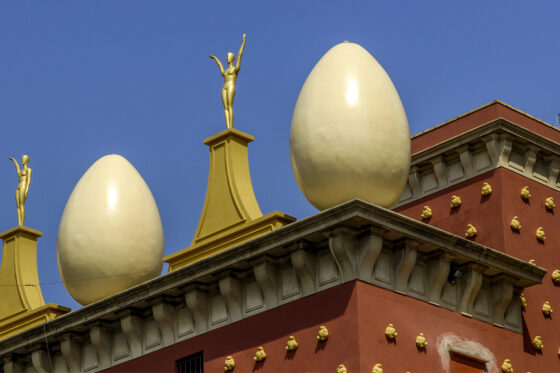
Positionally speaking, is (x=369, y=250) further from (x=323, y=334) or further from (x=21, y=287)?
(x=21, y=287)

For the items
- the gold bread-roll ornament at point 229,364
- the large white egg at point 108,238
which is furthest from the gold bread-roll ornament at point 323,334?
the large white egg at point 108,238

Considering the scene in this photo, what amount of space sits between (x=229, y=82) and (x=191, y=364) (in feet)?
19.5

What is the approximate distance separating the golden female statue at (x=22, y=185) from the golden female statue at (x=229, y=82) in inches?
233

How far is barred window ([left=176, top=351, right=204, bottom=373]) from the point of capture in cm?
2973

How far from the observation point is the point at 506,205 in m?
32.0

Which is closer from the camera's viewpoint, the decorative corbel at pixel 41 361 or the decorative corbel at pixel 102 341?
the decorative corbel at pixel 102 341

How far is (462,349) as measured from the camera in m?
28.9

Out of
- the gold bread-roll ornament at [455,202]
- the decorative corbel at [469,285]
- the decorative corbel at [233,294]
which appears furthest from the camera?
the gold bread-roll ornament at [455,202]

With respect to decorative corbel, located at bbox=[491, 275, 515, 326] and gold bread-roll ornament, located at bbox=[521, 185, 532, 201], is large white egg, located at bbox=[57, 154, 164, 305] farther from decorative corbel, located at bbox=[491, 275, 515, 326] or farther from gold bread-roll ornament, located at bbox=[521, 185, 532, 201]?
gold bread-roll ornament, located at bbox=[521, 185, 532, 201]

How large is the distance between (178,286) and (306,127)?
3.82 m

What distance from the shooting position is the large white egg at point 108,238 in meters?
31.8

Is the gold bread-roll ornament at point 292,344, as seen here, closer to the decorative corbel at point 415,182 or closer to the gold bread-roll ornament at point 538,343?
the gold bread-roll ornament at point 538,343

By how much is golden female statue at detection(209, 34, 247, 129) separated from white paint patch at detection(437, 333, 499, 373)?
6394 mm

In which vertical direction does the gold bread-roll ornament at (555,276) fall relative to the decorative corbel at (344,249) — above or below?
above
